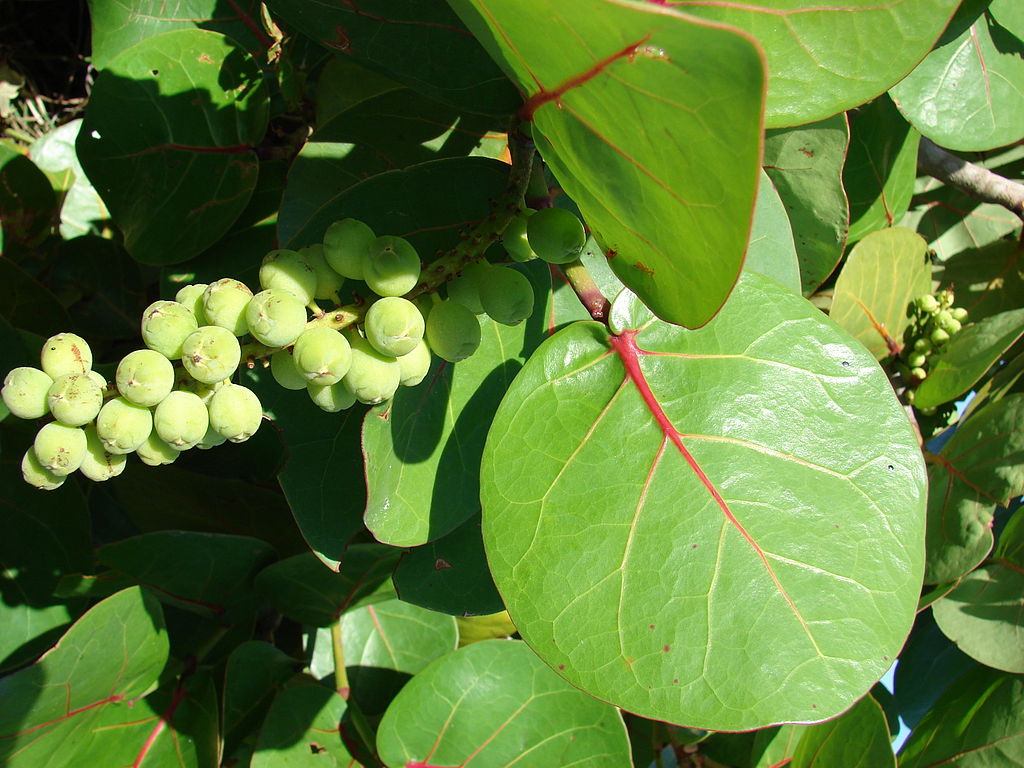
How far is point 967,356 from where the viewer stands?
162cm

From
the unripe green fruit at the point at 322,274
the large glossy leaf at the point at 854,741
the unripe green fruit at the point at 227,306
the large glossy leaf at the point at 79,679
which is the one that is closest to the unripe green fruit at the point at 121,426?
the unripe green fruit at the point at 227,306

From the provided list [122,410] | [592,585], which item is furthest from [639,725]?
[122,410]

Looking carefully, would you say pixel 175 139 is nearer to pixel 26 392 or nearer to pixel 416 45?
pixel 416 45

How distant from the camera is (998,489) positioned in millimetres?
1550

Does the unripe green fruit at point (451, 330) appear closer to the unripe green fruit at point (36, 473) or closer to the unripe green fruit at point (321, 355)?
the unripe green fruit at point (321, 355)

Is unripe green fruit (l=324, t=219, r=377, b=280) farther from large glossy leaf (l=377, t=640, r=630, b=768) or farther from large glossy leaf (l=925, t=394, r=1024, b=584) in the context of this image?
large glossy leaf (l=925, t=394, r=1024, b=584)

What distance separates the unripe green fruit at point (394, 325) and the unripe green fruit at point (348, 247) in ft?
0.25

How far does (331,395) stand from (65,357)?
0.85 ft

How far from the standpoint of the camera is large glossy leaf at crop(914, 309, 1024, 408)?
1556 millimetres

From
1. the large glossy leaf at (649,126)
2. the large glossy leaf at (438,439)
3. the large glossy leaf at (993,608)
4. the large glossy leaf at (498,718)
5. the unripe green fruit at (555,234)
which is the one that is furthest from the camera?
the large glossy leaf at (993,608)

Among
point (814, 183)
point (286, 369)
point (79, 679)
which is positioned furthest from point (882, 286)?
point (79, 679)

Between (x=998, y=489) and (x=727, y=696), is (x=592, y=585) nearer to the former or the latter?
(x=727, y=696)

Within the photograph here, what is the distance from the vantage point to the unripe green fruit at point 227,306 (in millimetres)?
772

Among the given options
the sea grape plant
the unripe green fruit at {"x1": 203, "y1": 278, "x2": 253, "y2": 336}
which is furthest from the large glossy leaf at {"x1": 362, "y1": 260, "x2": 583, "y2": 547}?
the unripe green fruit at {"x1": 203, "y1": 278, "x2": 253, "y2": 336}
